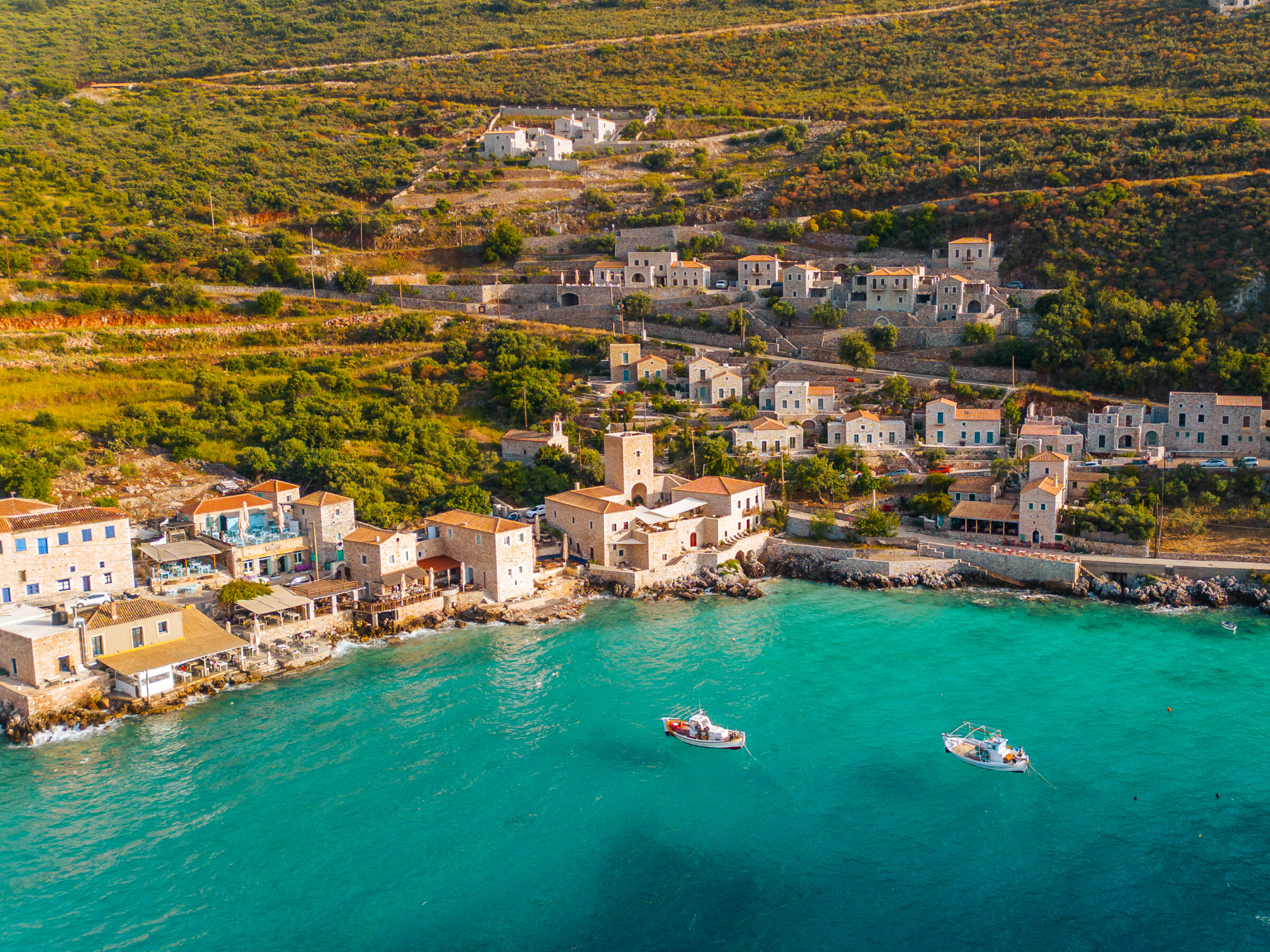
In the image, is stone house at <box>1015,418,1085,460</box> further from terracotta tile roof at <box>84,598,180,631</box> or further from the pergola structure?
terracotta tile roof at <box>84,598,180,631</box>

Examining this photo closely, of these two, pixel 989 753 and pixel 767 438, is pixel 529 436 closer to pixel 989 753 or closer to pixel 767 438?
pixel 767 438

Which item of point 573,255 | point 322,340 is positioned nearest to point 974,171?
point 573,255

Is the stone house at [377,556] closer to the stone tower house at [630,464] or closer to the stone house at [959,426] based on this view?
the stone tower house at [630,464]

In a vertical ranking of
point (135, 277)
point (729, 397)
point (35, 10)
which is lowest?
point (729, 397)

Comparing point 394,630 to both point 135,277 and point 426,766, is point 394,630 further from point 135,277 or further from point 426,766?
point 135,277

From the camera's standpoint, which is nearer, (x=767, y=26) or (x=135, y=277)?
(x=135, y=277)

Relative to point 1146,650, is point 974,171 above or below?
above
